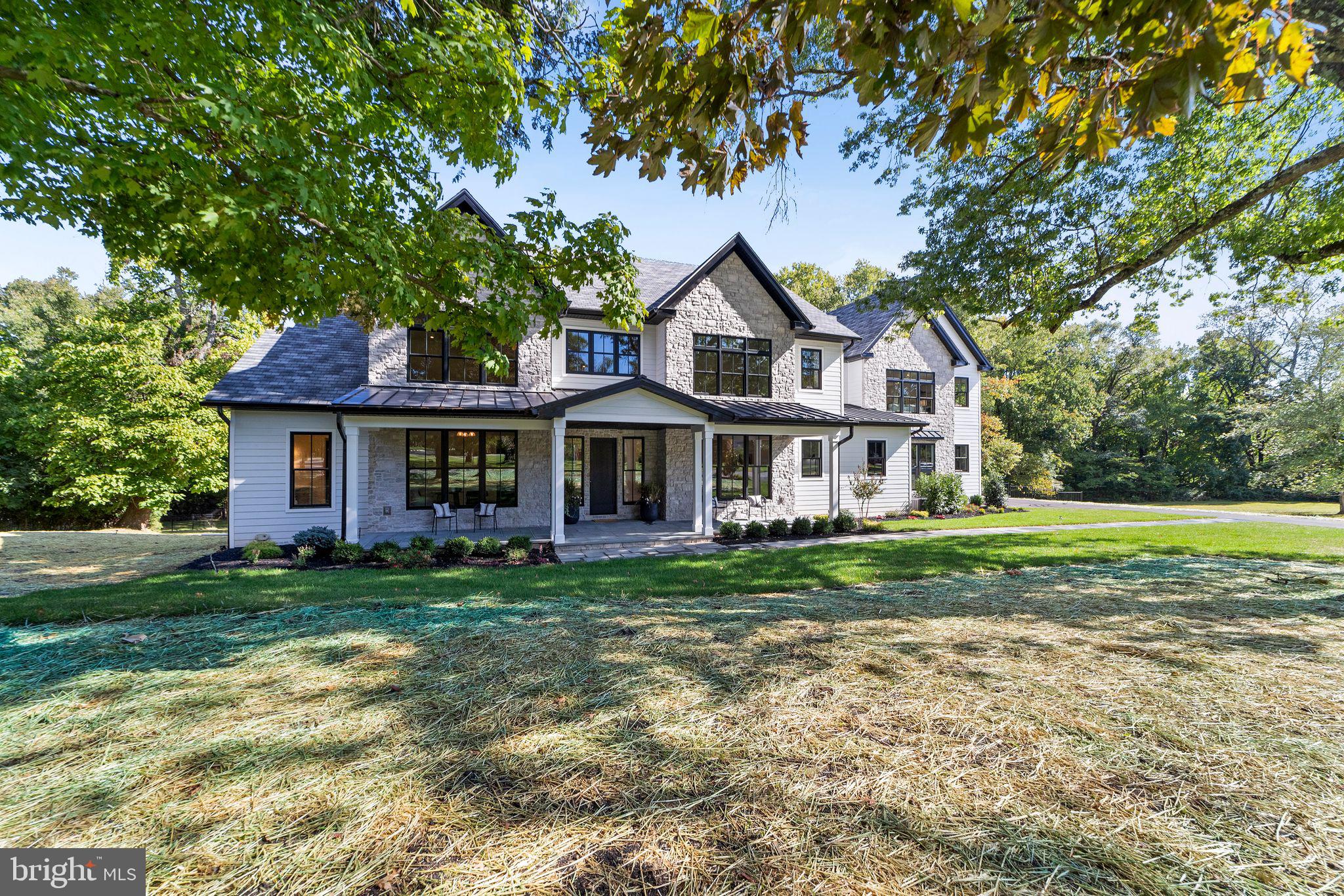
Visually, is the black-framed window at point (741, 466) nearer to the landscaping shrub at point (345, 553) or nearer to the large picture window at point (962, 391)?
the landscaping shrub at point (345, 553)

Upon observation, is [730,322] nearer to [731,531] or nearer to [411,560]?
[731,531]

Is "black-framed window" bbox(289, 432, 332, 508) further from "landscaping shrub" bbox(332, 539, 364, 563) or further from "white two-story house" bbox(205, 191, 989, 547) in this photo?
"landscaping shrub" bbox(332, 539, 364, 563)

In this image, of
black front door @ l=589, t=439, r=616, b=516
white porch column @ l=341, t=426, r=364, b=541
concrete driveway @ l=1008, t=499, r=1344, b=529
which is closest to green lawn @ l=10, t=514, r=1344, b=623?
white porch column @ l=341, t=426, r=364, b=541

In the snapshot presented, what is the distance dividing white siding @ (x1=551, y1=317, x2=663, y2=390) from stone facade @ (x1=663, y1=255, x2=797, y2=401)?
1.84 feet

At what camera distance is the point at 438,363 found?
12.7 meters

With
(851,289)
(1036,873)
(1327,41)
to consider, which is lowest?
(1036,873)

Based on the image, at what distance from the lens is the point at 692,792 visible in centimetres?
220

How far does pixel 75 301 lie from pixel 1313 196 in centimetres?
4863

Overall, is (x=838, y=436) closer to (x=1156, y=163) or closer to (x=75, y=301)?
(x=1156, y=163)

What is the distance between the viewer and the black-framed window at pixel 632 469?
15.1 meters

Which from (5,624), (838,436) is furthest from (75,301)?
(838,436)

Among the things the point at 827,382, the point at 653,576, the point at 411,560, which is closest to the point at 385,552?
the point at 411,560

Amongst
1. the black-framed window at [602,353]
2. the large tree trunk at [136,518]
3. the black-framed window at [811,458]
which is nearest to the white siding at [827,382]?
the black-framed window at [811,458]

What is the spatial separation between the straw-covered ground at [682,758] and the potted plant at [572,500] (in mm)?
9403
